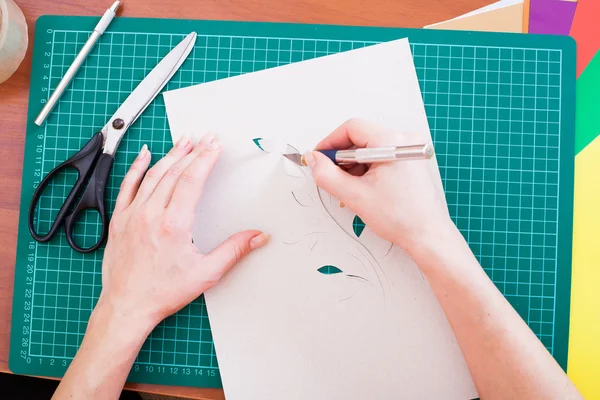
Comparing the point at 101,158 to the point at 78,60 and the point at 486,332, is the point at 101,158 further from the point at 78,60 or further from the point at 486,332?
the point at 486,332

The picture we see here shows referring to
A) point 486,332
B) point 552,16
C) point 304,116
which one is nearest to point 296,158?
point 304,116

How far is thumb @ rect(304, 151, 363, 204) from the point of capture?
0.74m

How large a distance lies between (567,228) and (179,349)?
72 cm

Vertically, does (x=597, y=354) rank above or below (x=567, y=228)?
below

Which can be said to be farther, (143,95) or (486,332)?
(143,95)

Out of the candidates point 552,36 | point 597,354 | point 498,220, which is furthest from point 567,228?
point 552,36

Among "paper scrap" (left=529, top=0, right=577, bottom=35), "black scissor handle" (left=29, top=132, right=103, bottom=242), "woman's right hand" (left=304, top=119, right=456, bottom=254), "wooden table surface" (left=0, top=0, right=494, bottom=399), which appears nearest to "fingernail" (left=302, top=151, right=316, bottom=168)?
"woman's right hand" (left=304, top=119, right=456, bottom=254)

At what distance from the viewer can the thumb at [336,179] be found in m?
0.74

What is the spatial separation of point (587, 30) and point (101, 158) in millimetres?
901

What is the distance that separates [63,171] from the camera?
2.89 ft

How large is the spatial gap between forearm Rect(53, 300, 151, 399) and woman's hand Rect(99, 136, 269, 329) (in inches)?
0.8

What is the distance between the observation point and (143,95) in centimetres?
86

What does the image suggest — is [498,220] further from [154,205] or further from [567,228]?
[154,205]

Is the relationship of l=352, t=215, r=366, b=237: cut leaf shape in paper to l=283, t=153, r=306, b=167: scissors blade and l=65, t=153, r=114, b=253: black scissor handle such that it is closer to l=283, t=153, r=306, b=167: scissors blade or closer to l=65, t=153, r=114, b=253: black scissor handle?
l=283, t=153, r=306, b=167: scissors blade
